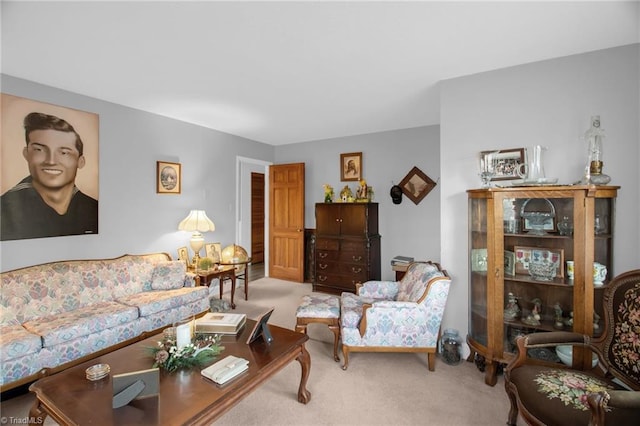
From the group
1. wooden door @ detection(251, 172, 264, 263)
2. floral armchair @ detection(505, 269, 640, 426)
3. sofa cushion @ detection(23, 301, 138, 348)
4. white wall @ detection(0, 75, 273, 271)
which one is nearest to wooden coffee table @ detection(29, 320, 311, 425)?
sofa cushion @ detection(23, 301, 138, 348)

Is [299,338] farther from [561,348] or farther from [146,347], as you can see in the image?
[561,348]

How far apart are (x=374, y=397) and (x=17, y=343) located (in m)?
2.61

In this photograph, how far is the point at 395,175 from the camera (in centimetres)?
464

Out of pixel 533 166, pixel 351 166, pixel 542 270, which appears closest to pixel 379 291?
pixel 542 270

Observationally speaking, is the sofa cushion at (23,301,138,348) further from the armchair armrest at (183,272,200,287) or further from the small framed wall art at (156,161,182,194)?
the small framed wall art at (156,161,182,194)

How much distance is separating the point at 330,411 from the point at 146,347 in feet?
4.32

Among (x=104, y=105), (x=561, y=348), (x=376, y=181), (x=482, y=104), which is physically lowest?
(x=561, y=348)

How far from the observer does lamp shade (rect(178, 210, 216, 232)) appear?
3.83 metres

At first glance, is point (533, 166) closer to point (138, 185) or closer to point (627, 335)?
point (627, 335)

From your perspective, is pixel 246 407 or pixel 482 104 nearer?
pixel 246 407

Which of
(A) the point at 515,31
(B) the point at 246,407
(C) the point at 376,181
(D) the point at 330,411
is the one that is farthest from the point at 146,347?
(C) the point at 376,181

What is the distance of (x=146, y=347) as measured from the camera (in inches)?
75.2

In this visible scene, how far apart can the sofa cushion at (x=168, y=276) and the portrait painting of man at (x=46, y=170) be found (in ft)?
2.59

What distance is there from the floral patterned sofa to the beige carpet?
0.34 metres
